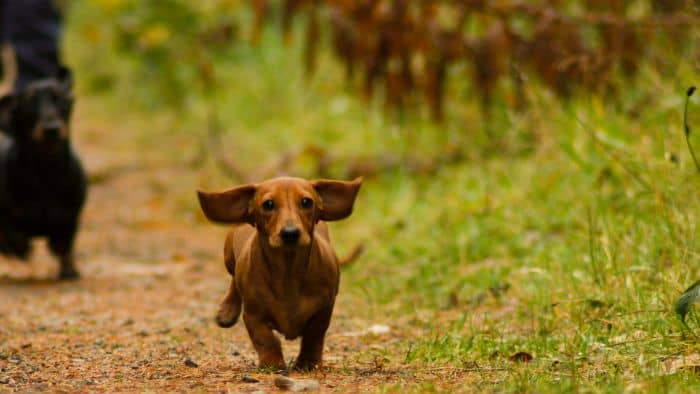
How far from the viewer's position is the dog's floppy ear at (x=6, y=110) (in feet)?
19.1

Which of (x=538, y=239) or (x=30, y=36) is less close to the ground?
(x=30, y=36)

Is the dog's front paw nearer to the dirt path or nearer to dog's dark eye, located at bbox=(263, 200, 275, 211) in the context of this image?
the dirt path

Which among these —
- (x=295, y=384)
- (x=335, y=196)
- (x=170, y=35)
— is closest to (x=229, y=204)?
(x=335, y=196)

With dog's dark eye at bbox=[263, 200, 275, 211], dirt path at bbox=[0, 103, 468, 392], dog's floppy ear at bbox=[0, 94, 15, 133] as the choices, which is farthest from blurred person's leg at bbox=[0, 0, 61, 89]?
dog's dark eye at bbox=[263, 200, 275, 211]

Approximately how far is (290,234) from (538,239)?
2591mm

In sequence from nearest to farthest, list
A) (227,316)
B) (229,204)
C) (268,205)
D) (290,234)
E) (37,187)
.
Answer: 1. (290,234)
2. (268,205)
3. (229,204)
4. (227,316)
5. (37,187)

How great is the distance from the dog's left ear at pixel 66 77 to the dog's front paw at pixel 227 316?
299cm

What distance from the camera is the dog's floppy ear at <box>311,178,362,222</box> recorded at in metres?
3.18

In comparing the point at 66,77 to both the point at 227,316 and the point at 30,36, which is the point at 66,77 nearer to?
the point at 30,36

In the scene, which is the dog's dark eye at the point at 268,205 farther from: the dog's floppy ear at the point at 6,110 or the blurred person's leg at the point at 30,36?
the blurred person's leg at the point at 30,36

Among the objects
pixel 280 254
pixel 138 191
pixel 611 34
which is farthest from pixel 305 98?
pixel 280 254

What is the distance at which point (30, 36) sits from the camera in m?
7.50

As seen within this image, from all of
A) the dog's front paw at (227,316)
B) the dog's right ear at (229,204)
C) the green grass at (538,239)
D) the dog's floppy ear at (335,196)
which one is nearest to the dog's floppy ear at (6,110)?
the green grass at (538,239)

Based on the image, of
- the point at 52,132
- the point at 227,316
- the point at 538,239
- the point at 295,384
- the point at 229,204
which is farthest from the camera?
the point at 52,132
